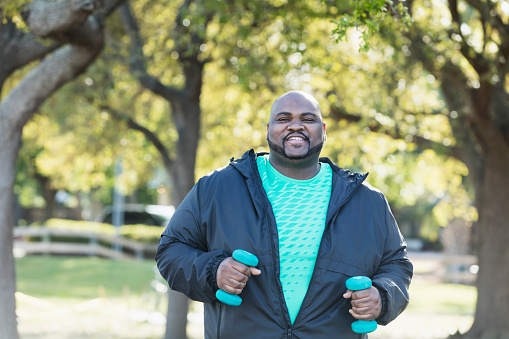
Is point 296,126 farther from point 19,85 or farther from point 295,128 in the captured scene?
point 19,85

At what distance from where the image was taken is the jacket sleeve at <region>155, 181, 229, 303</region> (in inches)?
113

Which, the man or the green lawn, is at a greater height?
the man

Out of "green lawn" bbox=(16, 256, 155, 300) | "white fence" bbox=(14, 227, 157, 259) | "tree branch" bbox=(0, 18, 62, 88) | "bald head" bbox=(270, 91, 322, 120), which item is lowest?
"green lawn" bbox=(16, 256, 155, 300)

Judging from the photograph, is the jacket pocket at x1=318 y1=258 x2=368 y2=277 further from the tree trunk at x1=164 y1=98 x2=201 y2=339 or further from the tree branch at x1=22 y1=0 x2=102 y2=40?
the tree trunk at x1=164 y1=98 x2=201 y2=339

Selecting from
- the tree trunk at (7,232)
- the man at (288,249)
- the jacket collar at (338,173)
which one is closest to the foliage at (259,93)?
the tree trunk at (7,232)

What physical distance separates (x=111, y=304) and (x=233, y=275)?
42.2ft

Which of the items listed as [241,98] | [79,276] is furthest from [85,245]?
[241,98]

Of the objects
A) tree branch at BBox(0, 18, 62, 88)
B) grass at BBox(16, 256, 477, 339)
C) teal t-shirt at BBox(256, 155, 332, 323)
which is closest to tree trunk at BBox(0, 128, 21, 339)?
tree branch at BBox(0, 18, 62, 88)

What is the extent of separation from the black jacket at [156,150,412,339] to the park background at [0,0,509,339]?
1967mm

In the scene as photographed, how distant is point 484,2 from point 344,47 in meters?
3.69

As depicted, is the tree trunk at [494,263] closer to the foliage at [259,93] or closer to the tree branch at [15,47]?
the foliage at [259,93]

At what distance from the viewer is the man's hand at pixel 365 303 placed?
2834 millimetres

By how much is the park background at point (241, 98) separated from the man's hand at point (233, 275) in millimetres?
2398

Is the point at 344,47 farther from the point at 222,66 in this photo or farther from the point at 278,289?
the point at 278,289
